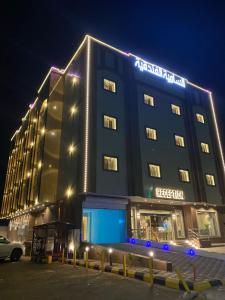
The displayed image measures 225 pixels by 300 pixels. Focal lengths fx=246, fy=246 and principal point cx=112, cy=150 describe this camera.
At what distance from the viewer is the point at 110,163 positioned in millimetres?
23938

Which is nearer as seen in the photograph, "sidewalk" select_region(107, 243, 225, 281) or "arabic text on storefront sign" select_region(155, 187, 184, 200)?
"sidewalk" select_region(107, 243, 225, 281)

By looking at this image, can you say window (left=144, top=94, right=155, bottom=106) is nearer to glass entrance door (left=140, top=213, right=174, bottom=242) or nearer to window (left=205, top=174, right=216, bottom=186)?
window (left=205, top=174, right=216, bottom=186)

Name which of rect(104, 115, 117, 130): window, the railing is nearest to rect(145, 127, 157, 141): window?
rect(104, 115, 117, 130): window

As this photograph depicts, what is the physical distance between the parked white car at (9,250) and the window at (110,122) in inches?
532

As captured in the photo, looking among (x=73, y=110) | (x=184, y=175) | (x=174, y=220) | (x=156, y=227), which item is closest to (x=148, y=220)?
(x=156, y=227)

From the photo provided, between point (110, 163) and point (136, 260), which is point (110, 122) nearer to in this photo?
point (110, 163)

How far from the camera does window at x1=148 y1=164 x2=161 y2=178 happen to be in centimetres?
2625

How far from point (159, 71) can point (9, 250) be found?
88.2 ft

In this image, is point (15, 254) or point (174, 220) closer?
point (15, 254)

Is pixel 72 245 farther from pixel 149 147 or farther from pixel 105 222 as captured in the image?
pixel 149 147

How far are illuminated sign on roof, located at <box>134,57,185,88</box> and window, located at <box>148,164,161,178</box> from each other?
1255cm

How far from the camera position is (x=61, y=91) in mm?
33000

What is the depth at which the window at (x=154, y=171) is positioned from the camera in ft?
86.1

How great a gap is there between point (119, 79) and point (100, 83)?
286 cm
